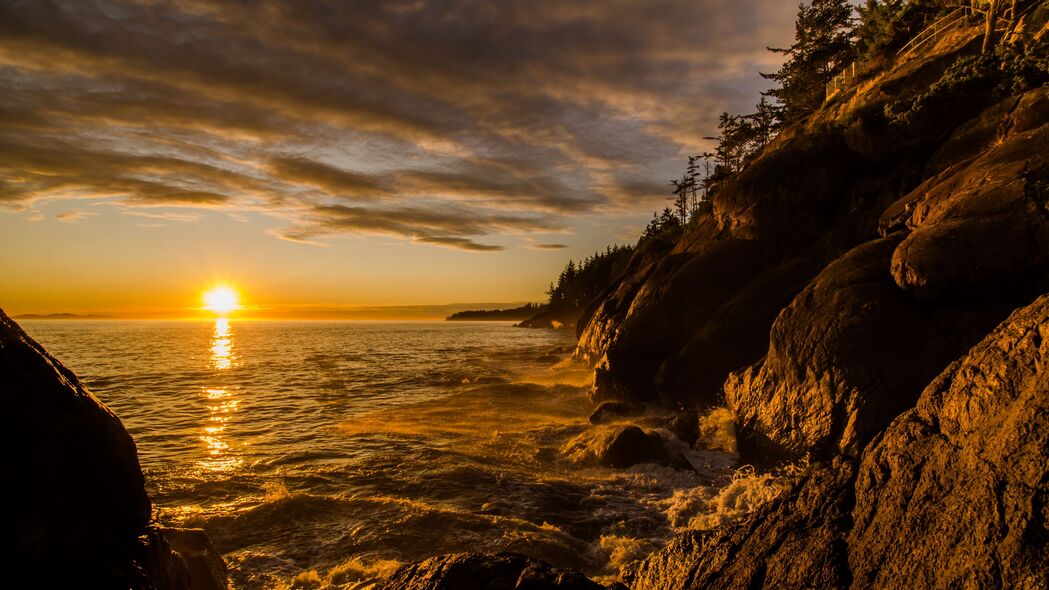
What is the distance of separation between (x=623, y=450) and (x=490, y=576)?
9.70m

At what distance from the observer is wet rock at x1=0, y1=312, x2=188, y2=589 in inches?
173

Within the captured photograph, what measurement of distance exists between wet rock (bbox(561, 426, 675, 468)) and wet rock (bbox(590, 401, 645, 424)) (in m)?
4.66

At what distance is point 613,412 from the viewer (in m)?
20.1

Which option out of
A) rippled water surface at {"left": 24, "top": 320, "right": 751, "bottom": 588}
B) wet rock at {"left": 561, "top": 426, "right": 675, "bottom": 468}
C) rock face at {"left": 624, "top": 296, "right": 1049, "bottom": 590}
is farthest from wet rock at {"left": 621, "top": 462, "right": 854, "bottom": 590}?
wet rock at {"left": 561, "top": 426, "right": 675, "bottom": 468}

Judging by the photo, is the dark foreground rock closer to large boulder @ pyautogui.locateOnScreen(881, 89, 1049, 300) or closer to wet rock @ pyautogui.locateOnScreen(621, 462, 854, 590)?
wet rock @ pyautogui.locateOnScreen(621, 462, 854, 590)

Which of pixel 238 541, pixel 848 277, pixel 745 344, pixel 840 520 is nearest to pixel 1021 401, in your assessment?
pixel 840 520

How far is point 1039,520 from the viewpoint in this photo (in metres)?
3.56

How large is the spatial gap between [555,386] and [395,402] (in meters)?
9.05

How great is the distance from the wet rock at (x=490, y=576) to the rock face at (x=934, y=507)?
1398 mm

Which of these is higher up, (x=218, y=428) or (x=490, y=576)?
(x=490, y=576)

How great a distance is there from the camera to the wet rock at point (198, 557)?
288 inches

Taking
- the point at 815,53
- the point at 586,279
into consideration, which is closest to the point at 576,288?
the point at 586,279

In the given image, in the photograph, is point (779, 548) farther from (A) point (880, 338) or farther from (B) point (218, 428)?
(B) point (218, 428)

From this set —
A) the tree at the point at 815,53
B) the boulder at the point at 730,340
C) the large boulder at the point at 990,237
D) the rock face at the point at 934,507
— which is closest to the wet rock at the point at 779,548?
the rock face at the point at 934,507
